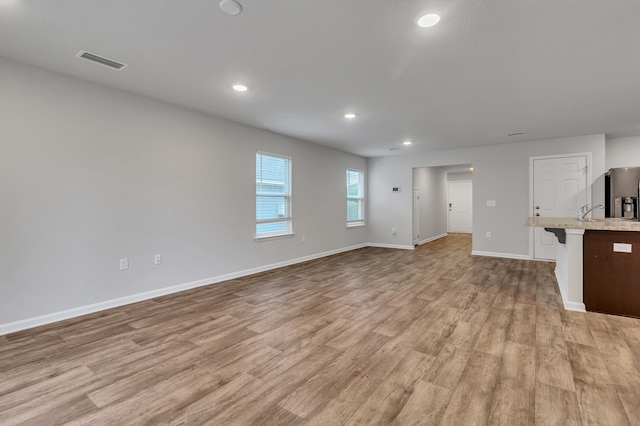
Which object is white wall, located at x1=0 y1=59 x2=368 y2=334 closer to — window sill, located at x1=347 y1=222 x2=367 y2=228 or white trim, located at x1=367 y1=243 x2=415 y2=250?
window sill, located at x1=347 y1=222 x2=367 y2=228

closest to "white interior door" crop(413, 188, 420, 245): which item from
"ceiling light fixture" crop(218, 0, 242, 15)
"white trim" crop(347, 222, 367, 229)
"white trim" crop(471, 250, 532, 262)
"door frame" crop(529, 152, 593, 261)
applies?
"white trim" crop(347, 222, 367, 229)

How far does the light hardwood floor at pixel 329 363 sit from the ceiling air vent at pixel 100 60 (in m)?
2.52

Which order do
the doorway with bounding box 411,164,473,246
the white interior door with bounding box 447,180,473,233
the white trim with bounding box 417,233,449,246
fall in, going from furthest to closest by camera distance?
the white interior door with bounding box 447,180,473,233, the white trim with bounding box 417,233,449,246, the doorway with bounding box 411,164,473,246

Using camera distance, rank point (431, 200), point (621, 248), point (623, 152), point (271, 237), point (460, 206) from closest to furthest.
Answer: point (621, 248) < point (271, 237) < point (623, 152) < point (431, 200) < point (460, 206)

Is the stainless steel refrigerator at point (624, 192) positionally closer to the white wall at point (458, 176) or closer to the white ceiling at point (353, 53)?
the white ceiling at point (353, 53)

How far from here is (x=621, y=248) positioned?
3082 millimetres

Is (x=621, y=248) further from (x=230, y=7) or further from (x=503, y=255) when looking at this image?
(x=230, y=7)

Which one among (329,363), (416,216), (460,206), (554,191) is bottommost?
(329,363)

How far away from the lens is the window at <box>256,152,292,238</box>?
5.23 m

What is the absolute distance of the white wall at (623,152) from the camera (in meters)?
5.91

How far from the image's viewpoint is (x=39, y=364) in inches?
87.0

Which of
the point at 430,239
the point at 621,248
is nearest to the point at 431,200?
the point at 430,239

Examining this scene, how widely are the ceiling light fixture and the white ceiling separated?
0.06m

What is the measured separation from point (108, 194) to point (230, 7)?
254 centimetres
